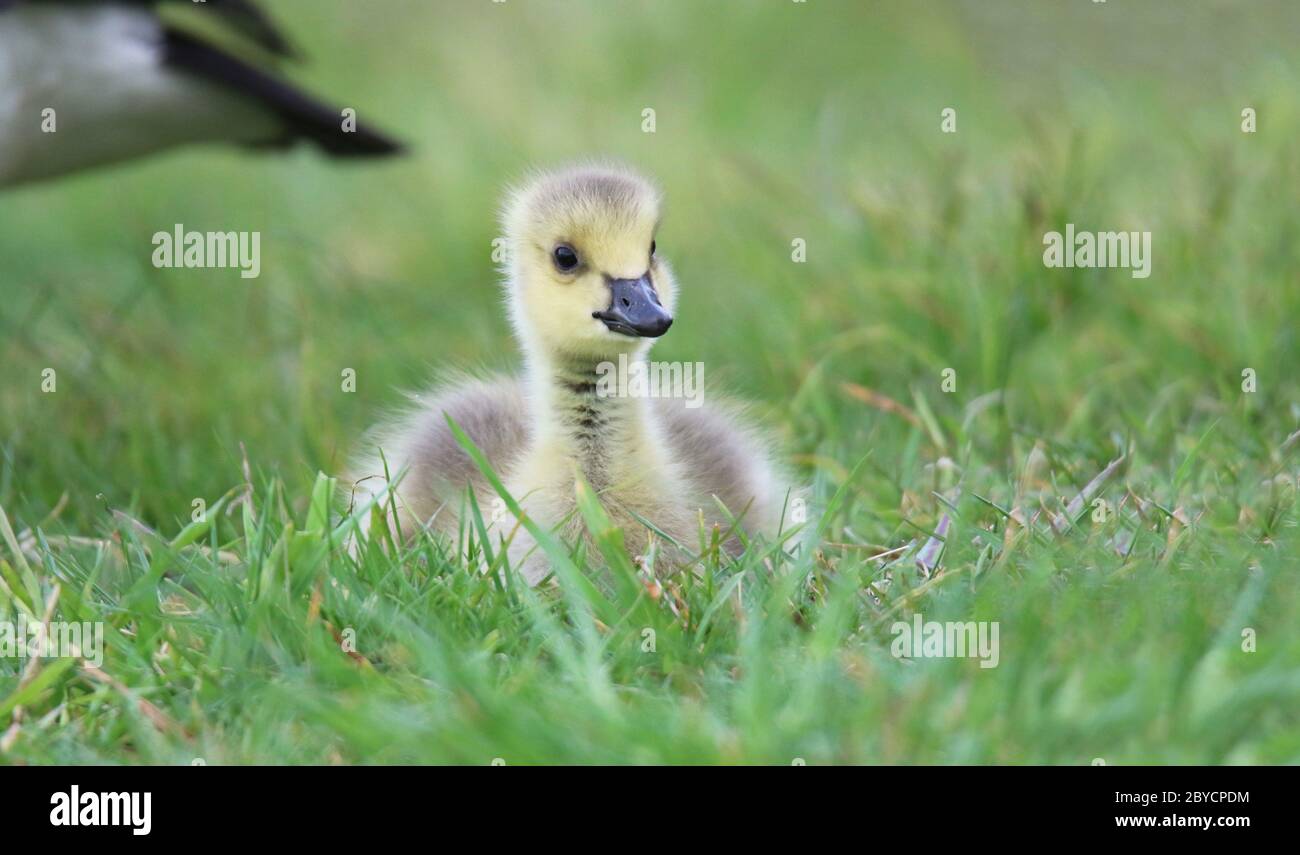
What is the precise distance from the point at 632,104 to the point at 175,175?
302cm

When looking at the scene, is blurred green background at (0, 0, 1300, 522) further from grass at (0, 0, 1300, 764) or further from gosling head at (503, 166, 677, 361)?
gosling head at (503, 166, 677, 361)

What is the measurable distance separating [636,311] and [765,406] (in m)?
1.40

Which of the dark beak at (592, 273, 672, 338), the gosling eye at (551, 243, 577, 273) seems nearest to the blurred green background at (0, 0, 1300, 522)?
the gosling eye at (551, 243, 577, 273)

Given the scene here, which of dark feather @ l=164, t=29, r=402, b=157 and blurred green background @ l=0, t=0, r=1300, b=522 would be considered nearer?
blurred green background @ l=0, t=0, r=1300, b=522

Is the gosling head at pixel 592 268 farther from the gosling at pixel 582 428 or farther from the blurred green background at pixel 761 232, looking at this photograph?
the blurred green background at pixel 761 232

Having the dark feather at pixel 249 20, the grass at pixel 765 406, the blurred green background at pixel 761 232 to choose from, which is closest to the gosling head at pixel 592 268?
the grass at pixel 765 406

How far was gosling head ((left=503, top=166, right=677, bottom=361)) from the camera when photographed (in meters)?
3.37

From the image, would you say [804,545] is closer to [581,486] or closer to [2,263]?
[581,486]

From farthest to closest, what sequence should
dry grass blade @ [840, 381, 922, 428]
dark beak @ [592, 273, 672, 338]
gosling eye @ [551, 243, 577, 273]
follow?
1. dry grass blade @ [840, 381, 922, 428]
2. gosling eye @ [551, 243, 577, 273]
3. dark beak @ [592, 273, 672, 338]

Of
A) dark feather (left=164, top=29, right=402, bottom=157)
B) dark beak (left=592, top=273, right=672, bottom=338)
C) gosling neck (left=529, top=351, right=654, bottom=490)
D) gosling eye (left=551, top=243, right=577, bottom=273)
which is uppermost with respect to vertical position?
dark feather (left=164, top=29, right=402, bottom=157)

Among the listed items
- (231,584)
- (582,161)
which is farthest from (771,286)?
(231,584)

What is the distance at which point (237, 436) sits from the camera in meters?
4.76

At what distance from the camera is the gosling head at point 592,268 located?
3.37 m

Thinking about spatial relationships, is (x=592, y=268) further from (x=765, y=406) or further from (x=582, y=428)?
(x=765, y=406)
